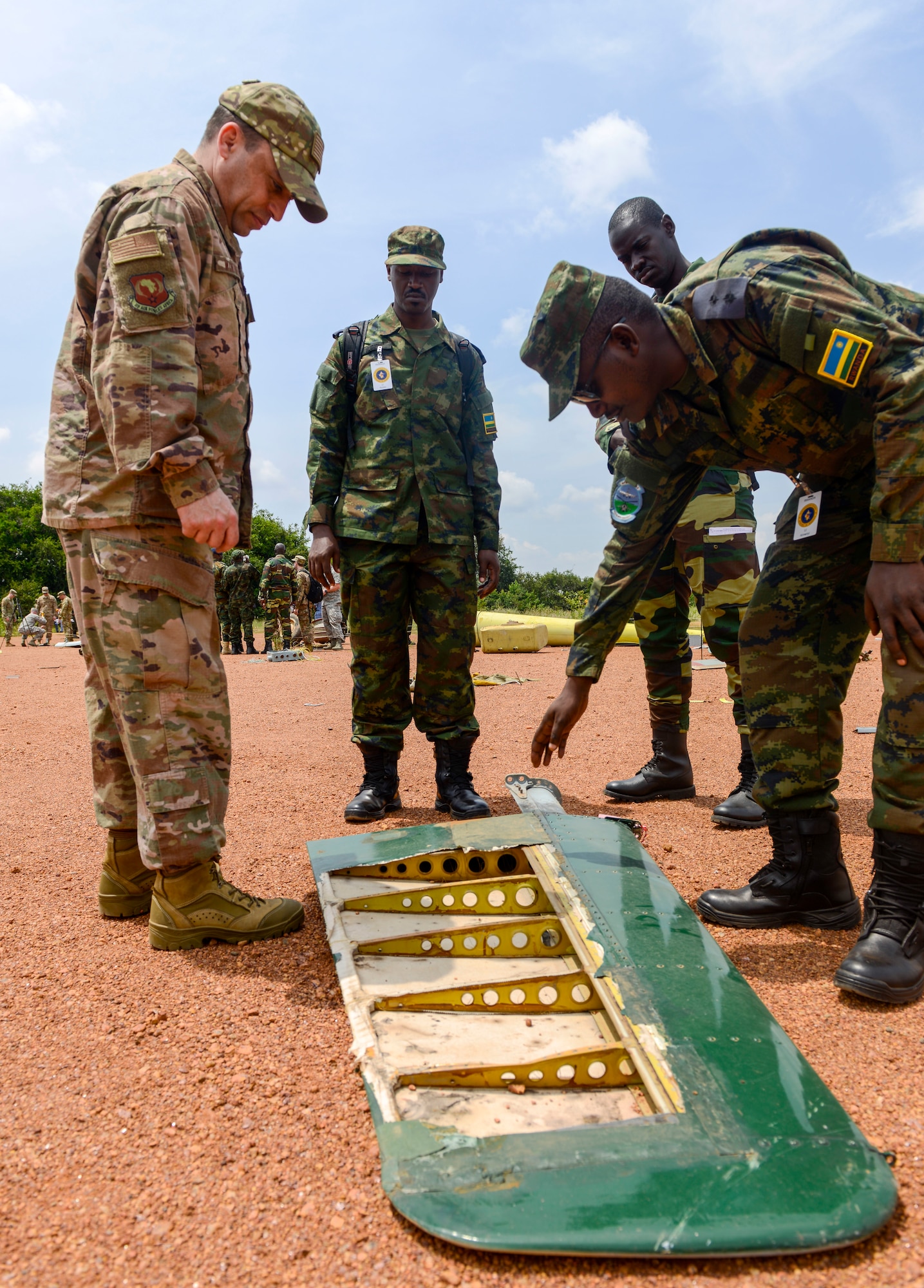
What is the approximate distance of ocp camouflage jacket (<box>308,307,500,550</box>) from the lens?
3529mm

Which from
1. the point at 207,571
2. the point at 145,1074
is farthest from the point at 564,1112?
the point at 207,571

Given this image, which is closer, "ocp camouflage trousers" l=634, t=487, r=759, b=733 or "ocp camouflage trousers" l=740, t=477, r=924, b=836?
"ocp camouflage trousers" l=740, t=477, r=924, b=836

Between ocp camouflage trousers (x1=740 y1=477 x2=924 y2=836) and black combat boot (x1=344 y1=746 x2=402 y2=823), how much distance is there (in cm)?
161

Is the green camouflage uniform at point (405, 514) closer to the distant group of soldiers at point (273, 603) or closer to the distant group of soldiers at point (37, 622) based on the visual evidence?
the distant group of soldiers at point (273, 603)

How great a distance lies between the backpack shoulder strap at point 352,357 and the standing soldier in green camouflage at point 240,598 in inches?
475

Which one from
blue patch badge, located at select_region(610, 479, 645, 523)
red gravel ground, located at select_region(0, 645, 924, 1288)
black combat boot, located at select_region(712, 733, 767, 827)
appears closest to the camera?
red gravel ground, located at select_region(0, 645, 924, 1288)

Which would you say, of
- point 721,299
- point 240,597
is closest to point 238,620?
point 240,597

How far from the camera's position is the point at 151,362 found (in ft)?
6.75

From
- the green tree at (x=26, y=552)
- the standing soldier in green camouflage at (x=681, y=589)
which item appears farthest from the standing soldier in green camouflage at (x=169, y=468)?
the green tree at (x=26, y=552)

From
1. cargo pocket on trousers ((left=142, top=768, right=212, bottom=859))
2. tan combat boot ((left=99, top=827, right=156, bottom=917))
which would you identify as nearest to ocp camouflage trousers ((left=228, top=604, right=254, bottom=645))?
tan combat boot ((left=99, top=827, right=156, bottom=917))

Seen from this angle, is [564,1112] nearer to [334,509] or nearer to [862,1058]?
[862,1058]

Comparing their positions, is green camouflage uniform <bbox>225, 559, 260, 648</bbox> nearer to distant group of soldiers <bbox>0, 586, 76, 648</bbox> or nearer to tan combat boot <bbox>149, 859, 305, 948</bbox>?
distant group of soldiers <bbox>0, 586, 76, 648</bbox>

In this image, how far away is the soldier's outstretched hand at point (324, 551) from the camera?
3.60 m

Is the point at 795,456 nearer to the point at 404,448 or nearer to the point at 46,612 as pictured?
the point at 404,448
